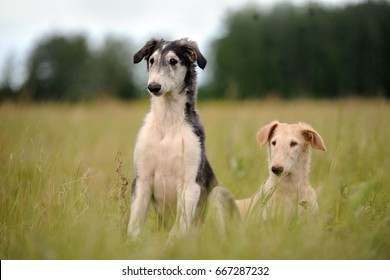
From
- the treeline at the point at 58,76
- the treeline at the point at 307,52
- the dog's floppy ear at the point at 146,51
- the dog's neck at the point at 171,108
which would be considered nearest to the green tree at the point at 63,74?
the treeline at the point at 58,76

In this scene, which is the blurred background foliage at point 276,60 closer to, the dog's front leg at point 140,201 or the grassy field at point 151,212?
the grassy field at point 151,212

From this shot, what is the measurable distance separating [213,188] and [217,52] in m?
33.7

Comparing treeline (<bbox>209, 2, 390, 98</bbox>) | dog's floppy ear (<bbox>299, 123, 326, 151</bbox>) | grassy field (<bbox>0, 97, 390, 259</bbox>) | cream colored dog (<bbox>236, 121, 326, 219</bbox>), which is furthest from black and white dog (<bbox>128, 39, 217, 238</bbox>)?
treeline (<bbox>209, 2, 390, 98</bbox>)

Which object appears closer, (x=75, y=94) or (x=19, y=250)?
(x=19, y=250)

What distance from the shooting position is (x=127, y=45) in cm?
5050

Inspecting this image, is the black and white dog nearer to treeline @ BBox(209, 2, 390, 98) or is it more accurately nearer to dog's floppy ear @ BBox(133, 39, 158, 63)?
dog's floppy ear @ BBox(133, 39, 158, 63)

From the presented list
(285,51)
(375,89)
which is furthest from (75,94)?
(375,89)

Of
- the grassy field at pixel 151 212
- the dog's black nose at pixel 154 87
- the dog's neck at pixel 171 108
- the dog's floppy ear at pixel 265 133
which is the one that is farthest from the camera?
the dog's floppy ear at pixel 265 133

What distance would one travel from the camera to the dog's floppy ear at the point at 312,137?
6156 millimetres

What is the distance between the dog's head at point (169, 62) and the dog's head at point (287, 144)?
1.08m

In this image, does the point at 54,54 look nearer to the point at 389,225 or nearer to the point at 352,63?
the point at 352,63

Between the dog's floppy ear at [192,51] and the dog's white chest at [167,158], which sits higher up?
the dog's floppy ear at [192,51]

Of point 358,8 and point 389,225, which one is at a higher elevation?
point 358,8

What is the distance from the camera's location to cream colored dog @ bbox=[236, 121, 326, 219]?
5.84 metres
